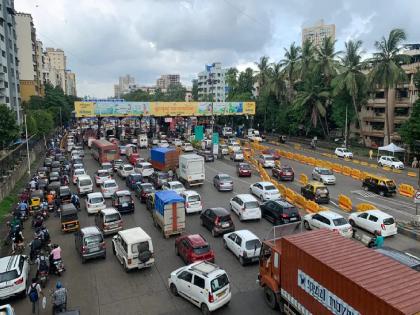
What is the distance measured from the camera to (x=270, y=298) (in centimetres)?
1325

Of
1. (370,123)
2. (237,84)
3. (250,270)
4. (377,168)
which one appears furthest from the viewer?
(237,84)

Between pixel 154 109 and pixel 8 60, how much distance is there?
27388 mm

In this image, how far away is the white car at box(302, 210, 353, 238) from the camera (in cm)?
1977

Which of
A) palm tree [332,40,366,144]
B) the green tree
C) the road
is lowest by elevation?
the road

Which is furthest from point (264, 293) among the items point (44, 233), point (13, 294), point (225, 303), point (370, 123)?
point (370, 123)

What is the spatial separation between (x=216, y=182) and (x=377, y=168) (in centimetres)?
2271

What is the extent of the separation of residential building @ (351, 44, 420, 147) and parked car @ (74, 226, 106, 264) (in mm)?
51082

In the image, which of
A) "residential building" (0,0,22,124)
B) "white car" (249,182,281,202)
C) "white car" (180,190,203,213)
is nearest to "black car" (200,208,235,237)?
"white car" (180,190,203,213)

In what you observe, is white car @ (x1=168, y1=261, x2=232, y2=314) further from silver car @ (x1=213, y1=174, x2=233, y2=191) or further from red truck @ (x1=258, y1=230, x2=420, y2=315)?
silver car @ (x1=213, y1=174, x2=233, y2=191)

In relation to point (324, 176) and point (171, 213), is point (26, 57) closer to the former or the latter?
point (324, 176)

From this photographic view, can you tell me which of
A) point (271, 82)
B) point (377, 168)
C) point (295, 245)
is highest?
point (271, 82)

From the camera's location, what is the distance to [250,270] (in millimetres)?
16516

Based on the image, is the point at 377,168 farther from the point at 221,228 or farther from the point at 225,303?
the point at 225,303

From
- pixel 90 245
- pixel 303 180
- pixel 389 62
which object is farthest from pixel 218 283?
pixel 389 62
